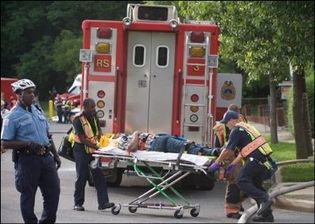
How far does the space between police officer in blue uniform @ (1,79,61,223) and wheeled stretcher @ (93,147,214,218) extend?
1828 millimetres

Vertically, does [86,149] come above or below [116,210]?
above

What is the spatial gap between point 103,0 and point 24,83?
1510 inches

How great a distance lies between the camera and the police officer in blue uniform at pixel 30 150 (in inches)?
317

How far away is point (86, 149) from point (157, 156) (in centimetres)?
122

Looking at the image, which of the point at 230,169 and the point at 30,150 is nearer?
the point at 30,150

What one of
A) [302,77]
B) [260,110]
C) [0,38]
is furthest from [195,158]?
[260,110]

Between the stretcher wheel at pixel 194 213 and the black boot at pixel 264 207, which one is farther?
the stretcher wheel at pixel 194 213

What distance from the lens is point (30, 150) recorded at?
8188mm

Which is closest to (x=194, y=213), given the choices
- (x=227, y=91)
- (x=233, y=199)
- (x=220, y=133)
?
(x=233, y=199)

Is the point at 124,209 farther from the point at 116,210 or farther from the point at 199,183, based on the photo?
the point at 199,183

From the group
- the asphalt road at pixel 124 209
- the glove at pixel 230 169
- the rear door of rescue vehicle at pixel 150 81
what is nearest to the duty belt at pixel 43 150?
the asphalt road at pixel 124 209

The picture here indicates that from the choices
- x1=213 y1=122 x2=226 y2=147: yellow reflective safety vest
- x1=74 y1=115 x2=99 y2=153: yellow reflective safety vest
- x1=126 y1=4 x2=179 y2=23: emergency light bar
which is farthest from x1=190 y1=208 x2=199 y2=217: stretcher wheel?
x1=126 y1=4 x2=179 y2=23: emergency light bar

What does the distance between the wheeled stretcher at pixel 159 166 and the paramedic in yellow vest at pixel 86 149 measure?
166mm

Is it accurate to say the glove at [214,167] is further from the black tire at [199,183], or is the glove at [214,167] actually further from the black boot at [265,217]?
the black tire at [199,183]
